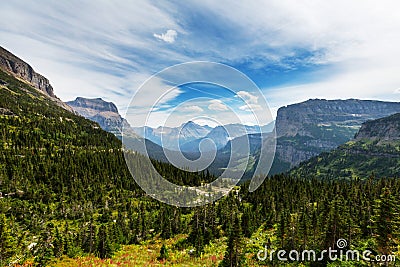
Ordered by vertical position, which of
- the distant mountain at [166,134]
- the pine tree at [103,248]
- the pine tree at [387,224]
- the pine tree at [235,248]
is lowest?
the pine tree at [103,248]

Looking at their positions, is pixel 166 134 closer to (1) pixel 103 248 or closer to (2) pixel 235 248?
(2) pixel 235 248

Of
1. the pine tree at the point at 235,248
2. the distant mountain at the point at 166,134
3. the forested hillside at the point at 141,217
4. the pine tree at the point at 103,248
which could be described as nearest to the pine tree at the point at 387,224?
the forested hillside at the point at 141,217

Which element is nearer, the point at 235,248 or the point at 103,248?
the point at 235,248

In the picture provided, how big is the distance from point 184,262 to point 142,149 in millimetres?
34046

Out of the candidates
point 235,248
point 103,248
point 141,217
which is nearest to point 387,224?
point 235,248

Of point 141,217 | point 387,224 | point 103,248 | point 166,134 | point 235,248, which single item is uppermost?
point 166,134

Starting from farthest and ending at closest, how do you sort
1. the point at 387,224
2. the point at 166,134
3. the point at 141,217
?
the point at 141,217 < the point at 387,224 < the point at 166,134

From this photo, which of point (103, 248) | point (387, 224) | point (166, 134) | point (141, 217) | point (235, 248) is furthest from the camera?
point (141, 217)

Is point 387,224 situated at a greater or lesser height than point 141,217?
greater

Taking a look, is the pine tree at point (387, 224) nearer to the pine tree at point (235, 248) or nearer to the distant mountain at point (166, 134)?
the pine tree at point (235, 248)

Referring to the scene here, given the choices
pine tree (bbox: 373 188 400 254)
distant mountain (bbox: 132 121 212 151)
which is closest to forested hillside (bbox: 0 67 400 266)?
pine tree (bbox: 373 188 400 254)

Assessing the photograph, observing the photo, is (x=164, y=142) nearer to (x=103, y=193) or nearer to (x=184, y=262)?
(x=184, y=262)

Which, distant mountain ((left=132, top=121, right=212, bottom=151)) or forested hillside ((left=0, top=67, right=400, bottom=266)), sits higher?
distant mountain ((left=132, top=121, right=212, bottom=151))

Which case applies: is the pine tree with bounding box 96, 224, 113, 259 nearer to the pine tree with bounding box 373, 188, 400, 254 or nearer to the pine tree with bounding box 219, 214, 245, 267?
the pine tree with bounding box 219, 214, 245, 267
